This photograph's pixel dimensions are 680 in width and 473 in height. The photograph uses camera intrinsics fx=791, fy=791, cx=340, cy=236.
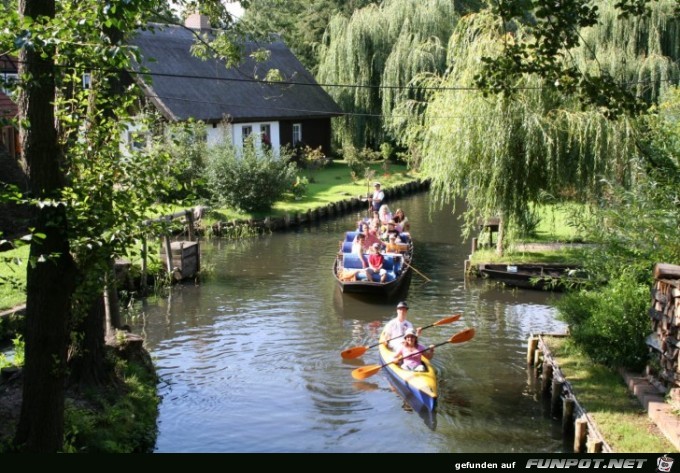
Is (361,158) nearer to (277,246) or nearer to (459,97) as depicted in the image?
(277,246)

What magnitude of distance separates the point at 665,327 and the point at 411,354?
14.7 ft

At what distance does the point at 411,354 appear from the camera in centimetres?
1394

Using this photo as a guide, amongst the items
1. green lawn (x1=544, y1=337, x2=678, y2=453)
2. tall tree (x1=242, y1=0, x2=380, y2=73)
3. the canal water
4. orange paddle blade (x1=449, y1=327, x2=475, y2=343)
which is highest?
tall tree (x1=242, y1=0, x2=380, y2=73)

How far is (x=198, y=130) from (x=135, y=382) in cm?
1839

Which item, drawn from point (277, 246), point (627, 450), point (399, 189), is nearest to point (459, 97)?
point (277, 246)

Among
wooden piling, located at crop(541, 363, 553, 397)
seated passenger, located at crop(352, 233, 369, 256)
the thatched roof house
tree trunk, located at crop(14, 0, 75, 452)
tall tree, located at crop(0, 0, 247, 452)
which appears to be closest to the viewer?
tall tree, located at crop(0, 0, 247, 452)

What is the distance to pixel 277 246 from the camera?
26.9 meters

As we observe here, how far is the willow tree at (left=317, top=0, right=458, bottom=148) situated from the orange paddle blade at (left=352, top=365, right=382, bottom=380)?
26726mm

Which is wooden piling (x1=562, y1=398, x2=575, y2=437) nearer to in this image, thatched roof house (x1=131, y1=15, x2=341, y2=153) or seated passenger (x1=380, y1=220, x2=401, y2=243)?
seated passenger (x1=380, y1=220, x2=401, y2=243)

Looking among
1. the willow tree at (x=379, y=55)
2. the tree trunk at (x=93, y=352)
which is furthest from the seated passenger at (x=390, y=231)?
the willow tree at (x=379, y=55)

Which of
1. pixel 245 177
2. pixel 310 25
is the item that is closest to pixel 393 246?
pixel 245 177

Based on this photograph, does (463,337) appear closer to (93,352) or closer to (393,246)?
(93,352)

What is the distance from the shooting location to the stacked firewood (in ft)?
34.7

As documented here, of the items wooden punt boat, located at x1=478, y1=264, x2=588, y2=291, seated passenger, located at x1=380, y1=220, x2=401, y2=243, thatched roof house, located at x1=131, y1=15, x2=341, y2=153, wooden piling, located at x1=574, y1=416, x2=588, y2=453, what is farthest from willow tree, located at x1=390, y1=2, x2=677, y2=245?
thatched roof house, located at x1=131, y1=15, x2=341, y2=153
